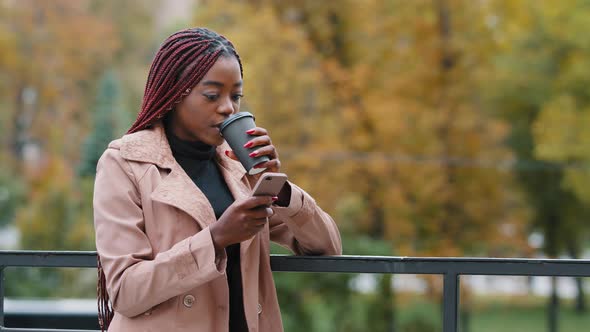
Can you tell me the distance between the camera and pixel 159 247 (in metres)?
2.34

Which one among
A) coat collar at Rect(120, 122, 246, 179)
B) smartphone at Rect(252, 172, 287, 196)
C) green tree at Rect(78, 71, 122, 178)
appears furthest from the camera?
green tree at Rect(78, 71, 122, 178)

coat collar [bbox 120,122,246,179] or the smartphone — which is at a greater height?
coat collar [bbox 120,122,246,179]

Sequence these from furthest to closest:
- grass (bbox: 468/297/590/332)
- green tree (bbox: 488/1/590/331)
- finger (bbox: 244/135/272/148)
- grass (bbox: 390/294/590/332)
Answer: grass (bbox: 468/297/590/332) < grass (bbox: 390/294/590/332) < green tree (bbox: 488/1/590/331) < finger (bbox: 244/135/272/148)

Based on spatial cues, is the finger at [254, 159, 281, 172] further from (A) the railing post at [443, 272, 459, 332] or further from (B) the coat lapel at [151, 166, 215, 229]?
(A) the railing post at [443, 272, 459, 332]

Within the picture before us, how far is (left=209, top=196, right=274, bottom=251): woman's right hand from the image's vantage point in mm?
2219

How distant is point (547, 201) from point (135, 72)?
1620 centimetres

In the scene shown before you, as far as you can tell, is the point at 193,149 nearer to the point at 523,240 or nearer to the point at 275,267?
the point at 275,267

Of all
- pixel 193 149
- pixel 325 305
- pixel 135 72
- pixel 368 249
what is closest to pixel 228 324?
pixel 193 149

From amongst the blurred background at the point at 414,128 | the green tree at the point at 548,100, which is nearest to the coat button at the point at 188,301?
the blurred background at the point at 414,128

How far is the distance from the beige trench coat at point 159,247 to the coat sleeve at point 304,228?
0.14m

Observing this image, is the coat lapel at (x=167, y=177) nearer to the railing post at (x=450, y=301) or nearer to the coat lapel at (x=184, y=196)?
the coat lapel at (x=184, y=196)

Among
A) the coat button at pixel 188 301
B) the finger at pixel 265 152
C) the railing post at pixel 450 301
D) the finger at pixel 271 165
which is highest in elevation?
the finger at pixel 265 152

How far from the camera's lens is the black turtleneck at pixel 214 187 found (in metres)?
2.47

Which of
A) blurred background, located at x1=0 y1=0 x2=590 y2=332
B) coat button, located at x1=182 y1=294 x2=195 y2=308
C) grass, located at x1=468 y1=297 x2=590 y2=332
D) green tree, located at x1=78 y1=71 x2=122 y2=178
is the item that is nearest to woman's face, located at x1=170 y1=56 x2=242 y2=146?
coat button, located at x1=182 y1=294 x2=195 y2=308
